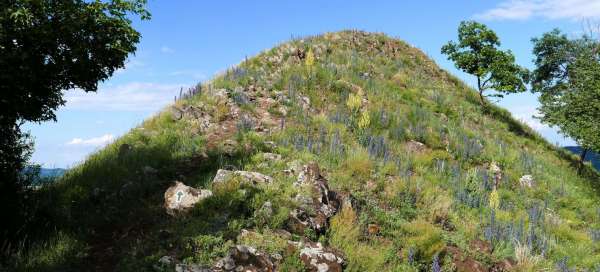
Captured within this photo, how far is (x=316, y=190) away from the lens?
27.0 ft

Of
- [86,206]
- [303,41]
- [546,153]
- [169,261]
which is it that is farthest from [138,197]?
[546,153]

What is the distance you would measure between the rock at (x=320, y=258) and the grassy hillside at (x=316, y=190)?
0.09 m

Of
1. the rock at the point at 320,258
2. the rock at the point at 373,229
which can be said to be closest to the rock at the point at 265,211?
the rock at the point at 320,258

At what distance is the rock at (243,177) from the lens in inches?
328

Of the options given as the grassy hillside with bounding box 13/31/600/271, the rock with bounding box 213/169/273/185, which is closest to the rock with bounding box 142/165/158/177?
the grassy hillside with bounding box 13/31/600/271

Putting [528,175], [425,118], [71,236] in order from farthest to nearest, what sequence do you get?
[425,118] < [528,175] < [71,236]

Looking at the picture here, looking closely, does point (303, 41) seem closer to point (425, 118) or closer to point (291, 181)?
point (425, 118)

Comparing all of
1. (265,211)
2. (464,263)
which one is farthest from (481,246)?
(265,211)

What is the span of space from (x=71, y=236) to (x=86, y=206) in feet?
4.26

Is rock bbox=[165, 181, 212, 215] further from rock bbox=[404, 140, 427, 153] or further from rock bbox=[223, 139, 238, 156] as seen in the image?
rock bbox=[404, 140, 427, 153]

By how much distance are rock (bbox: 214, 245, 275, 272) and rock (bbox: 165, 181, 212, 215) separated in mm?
1599

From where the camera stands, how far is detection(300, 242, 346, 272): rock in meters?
6.66

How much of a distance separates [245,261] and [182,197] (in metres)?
2.05

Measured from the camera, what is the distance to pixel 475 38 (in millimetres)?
23344
